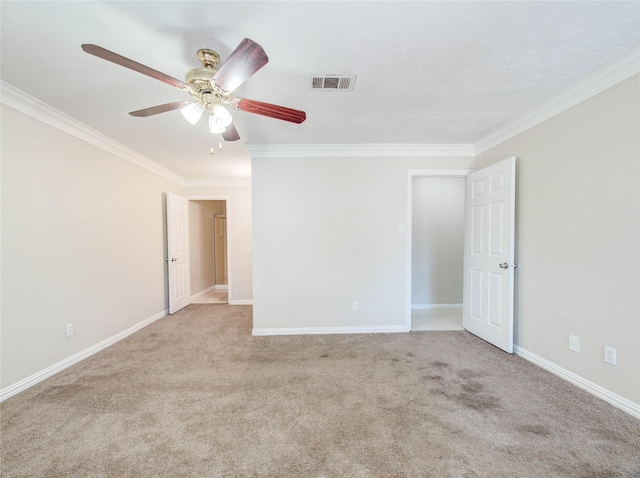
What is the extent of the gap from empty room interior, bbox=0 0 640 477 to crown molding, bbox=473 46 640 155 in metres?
0.02

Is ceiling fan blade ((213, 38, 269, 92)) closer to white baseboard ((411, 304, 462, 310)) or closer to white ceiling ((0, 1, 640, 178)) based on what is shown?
white ceiling ((0, 1, 640, 178))

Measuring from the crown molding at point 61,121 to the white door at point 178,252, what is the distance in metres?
0.92

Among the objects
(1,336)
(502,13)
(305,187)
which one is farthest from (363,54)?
(1,336)

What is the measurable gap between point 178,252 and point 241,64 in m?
4.13

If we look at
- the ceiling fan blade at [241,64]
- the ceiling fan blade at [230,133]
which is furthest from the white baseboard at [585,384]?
the ceiling fan blade at [230,133]

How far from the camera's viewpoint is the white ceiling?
137 cm

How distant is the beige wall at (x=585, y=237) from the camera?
180 cm

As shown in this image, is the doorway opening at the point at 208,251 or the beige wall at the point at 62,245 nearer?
the beige wall at the point at 62,245

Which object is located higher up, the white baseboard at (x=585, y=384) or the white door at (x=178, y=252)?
the white door at (x=178, y=252)

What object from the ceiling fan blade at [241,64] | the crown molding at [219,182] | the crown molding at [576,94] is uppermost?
the crown molding at [576,94]

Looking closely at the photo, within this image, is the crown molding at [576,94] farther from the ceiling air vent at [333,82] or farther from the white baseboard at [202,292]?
the white baseboard at [202,292]

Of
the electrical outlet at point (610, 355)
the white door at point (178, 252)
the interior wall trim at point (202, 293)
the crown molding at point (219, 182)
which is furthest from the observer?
the interior wall trim at point (202, 293)

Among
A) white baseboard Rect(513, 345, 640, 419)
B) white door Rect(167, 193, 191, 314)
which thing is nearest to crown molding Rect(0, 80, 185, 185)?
white door Rect(167, 193, 191, 314)

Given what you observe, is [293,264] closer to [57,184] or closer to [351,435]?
[351,435]
